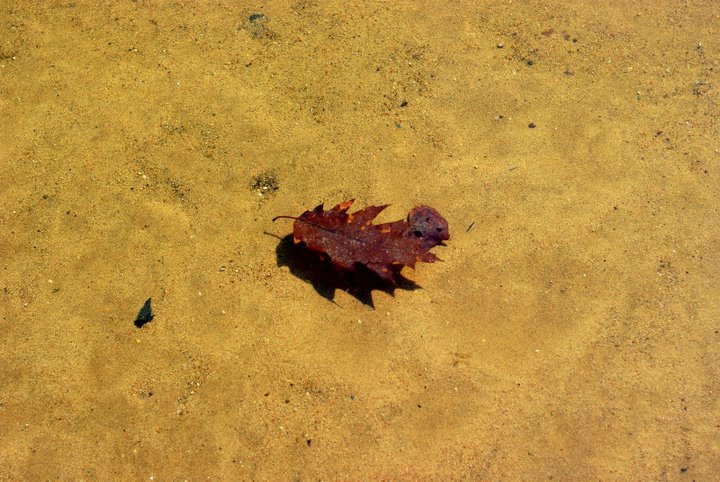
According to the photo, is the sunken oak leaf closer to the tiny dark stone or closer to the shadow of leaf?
the shadow of leaf

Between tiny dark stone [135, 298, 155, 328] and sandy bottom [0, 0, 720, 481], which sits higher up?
sandy bottom [0, 0, 720, 481]

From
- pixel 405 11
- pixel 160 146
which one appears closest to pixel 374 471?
pixel 160 146

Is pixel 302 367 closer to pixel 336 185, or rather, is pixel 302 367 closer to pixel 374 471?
pixel 374 471

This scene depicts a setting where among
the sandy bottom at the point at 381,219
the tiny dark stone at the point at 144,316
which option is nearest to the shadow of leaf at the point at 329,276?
the sandy bottom at the point at 381,219

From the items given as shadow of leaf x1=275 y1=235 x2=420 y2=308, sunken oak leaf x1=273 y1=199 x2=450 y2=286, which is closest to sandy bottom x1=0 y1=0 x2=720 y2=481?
shadow of leaf x1=275 y1=235 x2=420 y2=308

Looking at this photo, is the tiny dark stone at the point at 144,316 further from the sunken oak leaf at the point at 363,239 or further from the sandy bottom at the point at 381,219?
the sunken oak leaf at the point at 363,239

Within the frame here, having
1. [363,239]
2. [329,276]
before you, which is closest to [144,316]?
[329,276]
